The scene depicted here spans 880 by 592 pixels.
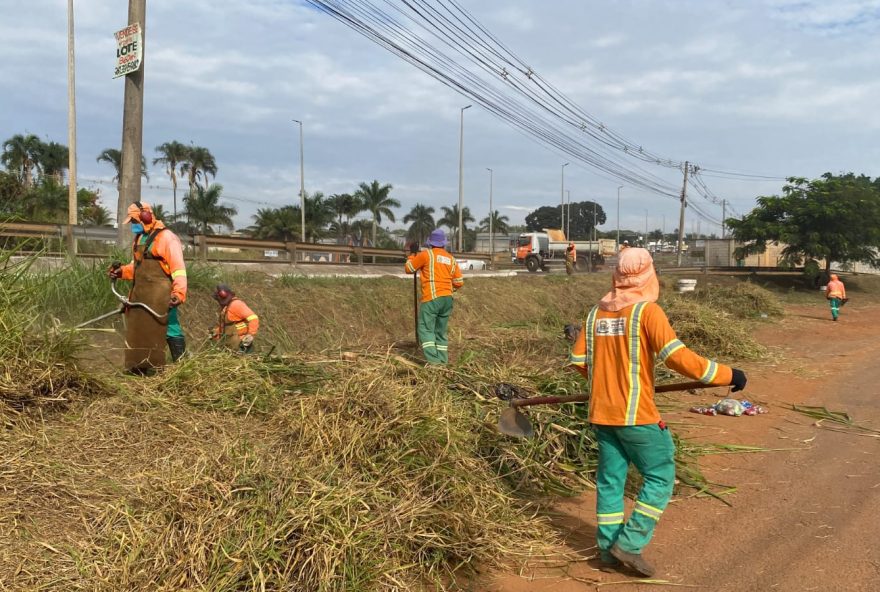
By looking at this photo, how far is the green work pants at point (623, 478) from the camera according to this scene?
3236 millimetres

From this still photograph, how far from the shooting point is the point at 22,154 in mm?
36000

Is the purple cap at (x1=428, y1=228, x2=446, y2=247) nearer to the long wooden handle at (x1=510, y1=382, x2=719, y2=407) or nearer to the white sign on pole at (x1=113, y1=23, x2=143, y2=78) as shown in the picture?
the long wooden handle at (x1=510, y1=382, x2=719, y2=407)

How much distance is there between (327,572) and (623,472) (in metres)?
1.62

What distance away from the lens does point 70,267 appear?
286 inches

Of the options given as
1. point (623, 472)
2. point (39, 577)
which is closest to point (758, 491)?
point (623, 472)

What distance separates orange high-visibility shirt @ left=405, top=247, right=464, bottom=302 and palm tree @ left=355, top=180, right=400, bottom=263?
48.3 metres

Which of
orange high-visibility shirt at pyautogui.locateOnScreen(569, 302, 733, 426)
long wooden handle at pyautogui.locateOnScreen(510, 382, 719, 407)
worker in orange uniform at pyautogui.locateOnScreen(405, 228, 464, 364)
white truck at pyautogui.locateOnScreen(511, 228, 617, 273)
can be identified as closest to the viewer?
orange high-visibility shirt at pyautogui.locateOnScreen(569, 302, 733, 426)

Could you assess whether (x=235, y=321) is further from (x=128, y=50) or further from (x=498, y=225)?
(x=498, y=225)

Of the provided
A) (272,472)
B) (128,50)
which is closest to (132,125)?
(128,50)

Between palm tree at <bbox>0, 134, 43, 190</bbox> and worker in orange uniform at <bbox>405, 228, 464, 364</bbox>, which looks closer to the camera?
worker in orange uniform at <bbox>405, 228, 464, 364</bbox>

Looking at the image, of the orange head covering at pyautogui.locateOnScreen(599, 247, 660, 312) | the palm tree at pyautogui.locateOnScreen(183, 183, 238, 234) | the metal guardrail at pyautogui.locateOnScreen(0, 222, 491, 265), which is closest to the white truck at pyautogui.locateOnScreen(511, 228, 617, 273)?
the metal guardrail at pyautogui.locateOnScreen(0, 222, 491, 265)

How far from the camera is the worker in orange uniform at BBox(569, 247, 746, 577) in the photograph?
3217 millimetres

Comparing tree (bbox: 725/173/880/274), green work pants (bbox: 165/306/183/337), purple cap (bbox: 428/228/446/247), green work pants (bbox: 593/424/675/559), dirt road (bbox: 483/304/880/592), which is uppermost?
tree (bbox: 725/173/880/274)

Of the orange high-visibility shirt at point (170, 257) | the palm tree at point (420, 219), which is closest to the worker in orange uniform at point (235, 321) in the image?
the orange high-visibility shirt at point (170, 257)
